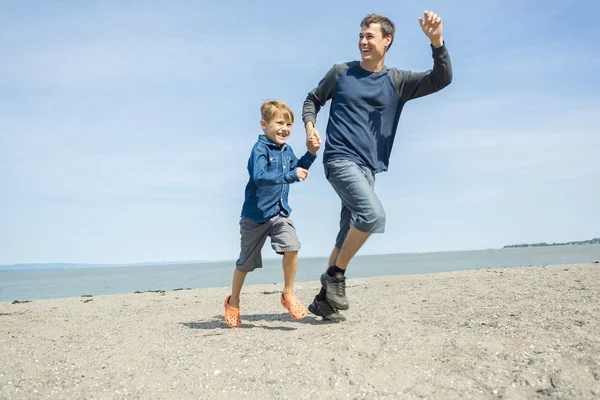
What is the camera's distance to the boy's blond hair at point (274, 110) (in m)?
4.94

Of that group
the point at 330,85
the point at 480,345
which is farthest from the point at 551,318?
the point at 330,85

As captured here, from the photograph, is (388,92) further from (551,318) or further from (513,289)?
(513,289)

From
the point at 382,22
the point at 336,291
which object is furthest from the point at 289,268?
the point at 382,22

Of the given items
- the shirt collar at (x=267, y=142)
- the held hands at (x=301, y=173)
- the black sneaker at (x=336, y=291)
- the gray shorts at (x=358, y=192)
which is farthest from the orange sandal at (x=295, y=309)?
the shirt collar at (x=267, y=142)

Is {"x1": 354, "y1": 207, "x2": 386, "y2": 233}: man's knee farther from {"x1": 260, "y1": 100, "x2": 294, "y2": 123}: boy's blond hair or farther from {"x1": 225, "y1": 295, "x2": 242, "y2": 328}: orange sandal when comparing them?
{"x1": 225, "y1": 295, "x2": 242, "y2": 328}: orange sandal

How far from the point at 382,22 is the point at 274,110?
49.1 inches

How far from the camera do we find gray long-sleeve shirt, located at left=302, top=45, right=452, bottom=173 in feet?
15.0

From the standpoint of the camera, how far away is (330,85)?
4.87 m

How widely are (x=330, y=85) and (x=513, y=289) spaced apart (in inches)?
128

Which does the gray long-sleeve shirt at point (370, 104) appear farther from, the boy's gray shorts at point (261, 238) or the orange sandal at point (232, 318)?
the orange sandal at point (232, 318)

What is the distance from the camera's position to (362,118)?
461 cm

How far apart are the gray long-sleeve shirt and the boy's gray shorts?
72 centimetres

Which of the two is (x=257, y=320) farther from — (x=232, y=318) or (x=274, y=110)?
(x=274, y=110)

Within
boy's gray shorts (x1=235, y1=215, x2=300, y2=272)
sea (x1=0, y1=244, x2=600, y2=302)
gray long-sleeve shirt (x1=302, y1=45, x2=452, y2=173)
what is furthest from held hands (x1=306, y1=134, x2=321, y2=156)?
sea (x1=0, y1=244, x2=600, y2=302)
